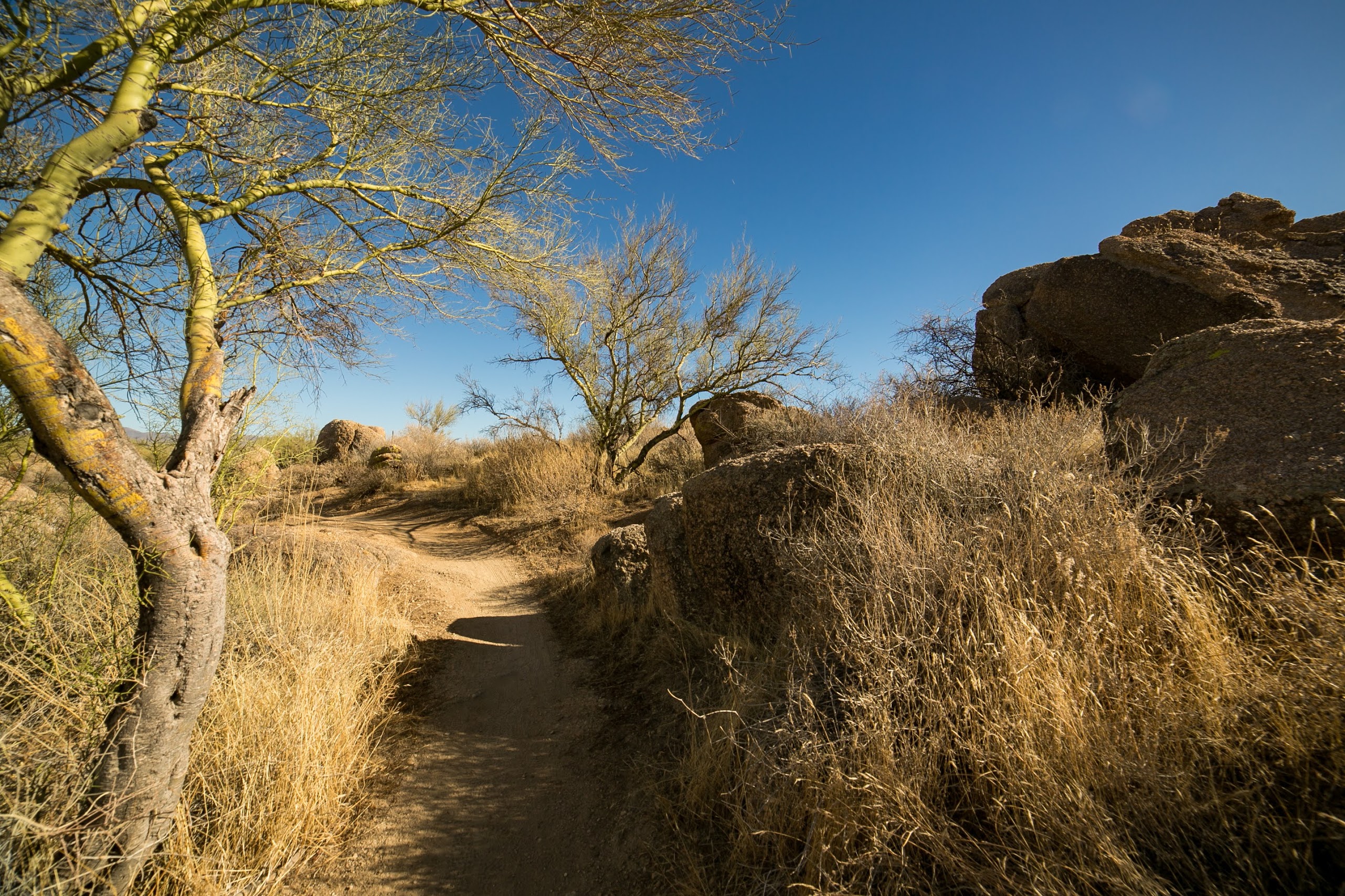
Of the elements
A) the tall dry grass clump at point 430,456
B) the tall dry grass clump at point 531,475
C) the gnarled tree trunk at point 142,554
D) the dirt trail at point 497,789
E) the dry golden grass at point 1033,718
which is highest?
the tall dry grass clump at point 430,456

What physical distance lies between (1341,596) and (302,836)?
164 inches

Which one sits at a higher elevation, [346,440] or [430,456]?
[346,440]

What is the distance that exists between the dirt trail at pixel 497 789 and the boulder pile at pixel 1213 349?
132 inches

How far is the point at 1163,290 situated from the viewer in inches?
225

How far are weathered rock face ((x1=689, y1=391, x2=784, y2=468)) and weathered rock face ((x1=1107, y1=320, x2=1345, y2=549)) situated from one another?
→ 20.5 ft

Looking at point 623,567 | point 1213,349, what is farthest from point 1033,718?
point 1213,349

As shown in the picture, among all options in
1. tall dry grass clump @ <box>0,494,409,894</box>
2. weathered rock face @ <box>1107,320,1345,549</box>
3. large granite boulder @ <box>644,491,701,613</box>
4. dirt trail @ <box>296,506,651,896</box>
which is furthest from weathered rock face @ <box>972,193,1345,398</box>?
tall dry grass clump @ <box>0,494,409,894</box>

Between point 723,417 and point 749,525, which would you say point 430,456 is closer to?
point 723,417

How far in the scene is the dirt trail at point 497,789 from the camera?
222 centimetres

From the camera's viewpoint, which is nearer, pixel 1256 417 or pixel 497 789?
pixel 497 789

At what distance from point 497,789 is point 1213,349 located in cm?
601

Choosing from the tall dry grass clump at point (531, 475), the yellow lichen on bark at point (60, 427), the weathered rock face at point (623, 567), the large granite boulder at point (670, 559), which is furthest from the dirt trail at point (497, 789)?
the tall dry grass clump at point (531, 475)

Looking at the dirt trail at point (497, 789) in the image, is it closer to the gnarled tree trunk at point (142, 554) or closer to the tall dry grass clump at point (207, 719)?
the tall dry grass clump at point (207, 719)

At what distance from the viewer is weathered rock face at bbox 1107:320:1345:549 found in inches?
90.3
